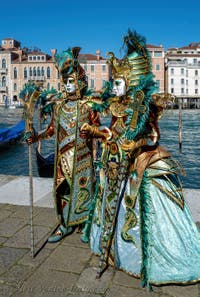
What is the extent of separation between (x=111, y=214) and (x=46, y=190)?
9.01 ft

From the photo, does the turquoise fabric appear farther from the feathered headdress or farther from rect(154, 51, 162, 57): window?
rect(154, 51, 162, 57): window

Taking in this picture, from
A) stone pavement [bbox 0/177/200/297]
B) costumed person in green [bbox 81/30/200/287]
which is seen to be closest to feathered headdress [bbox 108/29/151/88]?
costumed person in green [bbox 81/30/200/287]

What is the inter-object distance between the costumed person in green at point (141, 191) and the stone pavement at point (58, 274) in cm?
10

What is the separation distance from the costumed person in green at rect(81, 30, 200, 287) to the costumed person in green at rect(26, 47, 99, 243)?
0.56 meters

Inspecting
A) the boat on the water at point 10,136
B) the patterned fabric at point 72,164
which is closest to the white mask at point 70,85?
the patterned fabric at point 72,164

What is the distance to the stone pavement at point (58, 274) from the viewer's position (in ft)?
8.78

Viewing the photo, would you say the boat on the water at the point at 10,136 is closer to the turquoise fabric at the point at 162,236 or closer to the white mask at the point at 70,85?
the white mask at the point at 70,85

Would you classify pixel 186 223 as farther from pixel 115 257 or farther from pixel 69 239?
pixel 69 239

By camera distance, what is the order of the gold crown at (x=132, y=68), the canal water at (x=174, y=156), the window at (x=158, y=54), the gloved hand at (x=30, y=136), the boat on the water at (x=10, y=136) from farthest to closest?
the window at (x=158, y=54), the boat on the water at (x=10, y=136), the canal water at (x=174, y=156), the gloved hand at (x=30, y=136), the gold crown at (x=132, y=68)

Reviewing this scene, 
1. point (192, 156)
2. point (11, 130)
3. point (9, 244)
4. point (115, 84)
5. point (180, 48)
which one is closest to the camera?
point (115, 84)

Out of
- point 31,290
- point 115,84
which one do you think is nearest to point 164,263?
point 31,290

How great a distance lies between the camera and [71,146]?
3.49 metres

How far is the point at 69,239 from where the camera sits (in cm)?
365

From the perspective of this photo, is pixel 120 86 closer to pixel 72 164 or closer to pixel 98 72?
pixel 72 164
